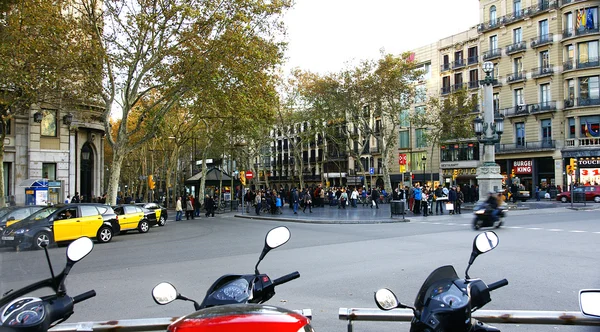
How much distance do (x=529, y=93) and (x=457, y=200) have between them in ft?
86.8

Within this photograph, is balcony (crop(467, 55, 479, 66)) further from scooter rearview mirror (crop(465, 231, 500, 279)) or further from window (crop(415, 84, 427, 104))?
scooter rearview mirror (crop(465, 231, 500, 279))

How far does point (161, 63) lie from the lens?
2288 cm

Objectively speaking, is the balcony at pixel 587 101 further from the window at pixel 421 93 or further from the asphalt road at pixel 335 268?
the asphalt road at pixel 335 268

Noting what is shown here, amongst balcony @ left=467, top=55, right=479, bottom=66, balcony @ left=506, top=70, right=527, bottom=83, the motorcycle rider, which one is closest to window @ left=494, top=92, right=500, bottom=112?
balcony @ left=506, top=70, right=527, bottom=83

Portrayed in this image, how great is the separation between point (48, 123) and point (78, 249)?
32.4 metres

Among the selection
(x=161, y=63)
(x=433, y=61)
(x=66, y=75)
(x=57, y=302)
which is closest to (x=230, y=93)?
(x=161, y=63)

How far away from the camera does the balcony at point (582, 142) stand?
42084 mm

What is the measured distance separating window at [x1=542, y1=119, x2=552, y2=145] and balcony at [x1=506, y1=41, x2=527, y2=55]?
735 cm

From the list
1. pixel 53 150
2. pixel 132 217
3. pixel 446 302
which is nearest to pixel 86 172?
pixel 53 150

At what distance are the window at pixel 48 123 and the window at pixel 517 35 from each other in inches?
1623

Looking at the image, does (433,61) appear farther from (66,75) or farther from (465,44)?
(66,75)

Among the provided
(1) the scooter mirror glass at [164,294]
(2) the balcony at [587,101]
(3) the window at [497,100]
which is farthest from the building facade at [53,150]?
(2) the balcony at [587,101]

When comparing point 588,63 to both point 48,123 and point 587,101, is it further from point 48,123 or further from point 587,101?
point 48,123

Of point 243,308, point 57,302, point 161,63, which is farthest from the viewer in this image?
point 161,63
